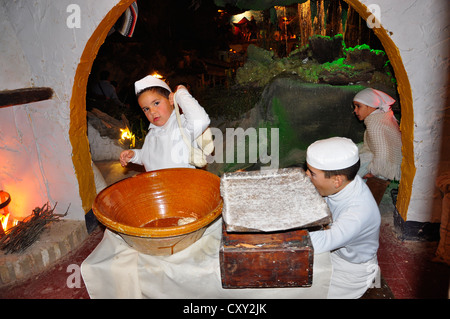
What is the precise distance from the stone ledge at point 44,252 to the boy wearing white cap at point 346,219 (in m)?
3.13

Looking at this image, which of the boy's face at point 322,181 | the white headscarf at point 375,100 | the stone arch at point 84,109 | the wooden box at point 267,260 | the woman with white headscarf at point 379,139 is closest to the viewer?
the wooden box at point 267,260

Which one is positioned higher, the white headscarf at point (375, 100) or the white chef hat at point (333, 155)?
the white headscarf at point (375, 100)

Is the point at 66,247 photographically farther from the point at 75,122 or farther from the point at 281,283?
the point at 281,283

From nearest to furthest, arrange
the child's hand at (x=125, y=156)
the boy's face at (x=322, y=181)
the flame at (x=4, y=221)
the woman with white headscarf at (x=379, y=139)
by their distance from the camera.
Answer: the boy's face at (x=322, y=181), the child's hand at (x=125, y=156), the flame at (x=4, y=221), the woman with white headscarf at (x=379, y=139)

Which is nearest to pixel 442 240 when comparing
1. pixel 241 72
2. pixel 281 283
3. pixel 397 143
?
pixel 397 143

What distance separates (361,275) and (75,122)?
133 inches

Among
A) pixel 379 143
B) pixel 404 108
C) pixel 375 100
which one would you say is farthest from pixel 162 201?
pixel 375 100

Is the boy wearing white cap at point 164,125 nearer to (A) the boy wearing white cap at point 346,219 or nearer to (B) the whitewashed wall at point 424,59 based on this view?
(A) the boy wearing white cap at point 346,219

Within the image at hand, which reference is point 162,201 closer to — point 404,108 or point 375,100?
point 404,108

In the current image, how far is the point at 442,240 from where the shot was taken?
3.15 meters

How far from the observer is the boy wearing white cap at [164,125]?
2.46m

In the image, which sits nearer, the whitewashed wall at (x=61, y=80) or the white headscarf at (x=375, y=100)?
the whitewashed wall at (x=61, y=80)

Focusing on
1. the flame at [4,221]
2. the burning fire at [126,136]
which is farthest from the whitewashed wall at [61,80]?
the burning fire at [126,136]

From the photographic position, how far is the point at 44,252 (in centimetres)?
330
